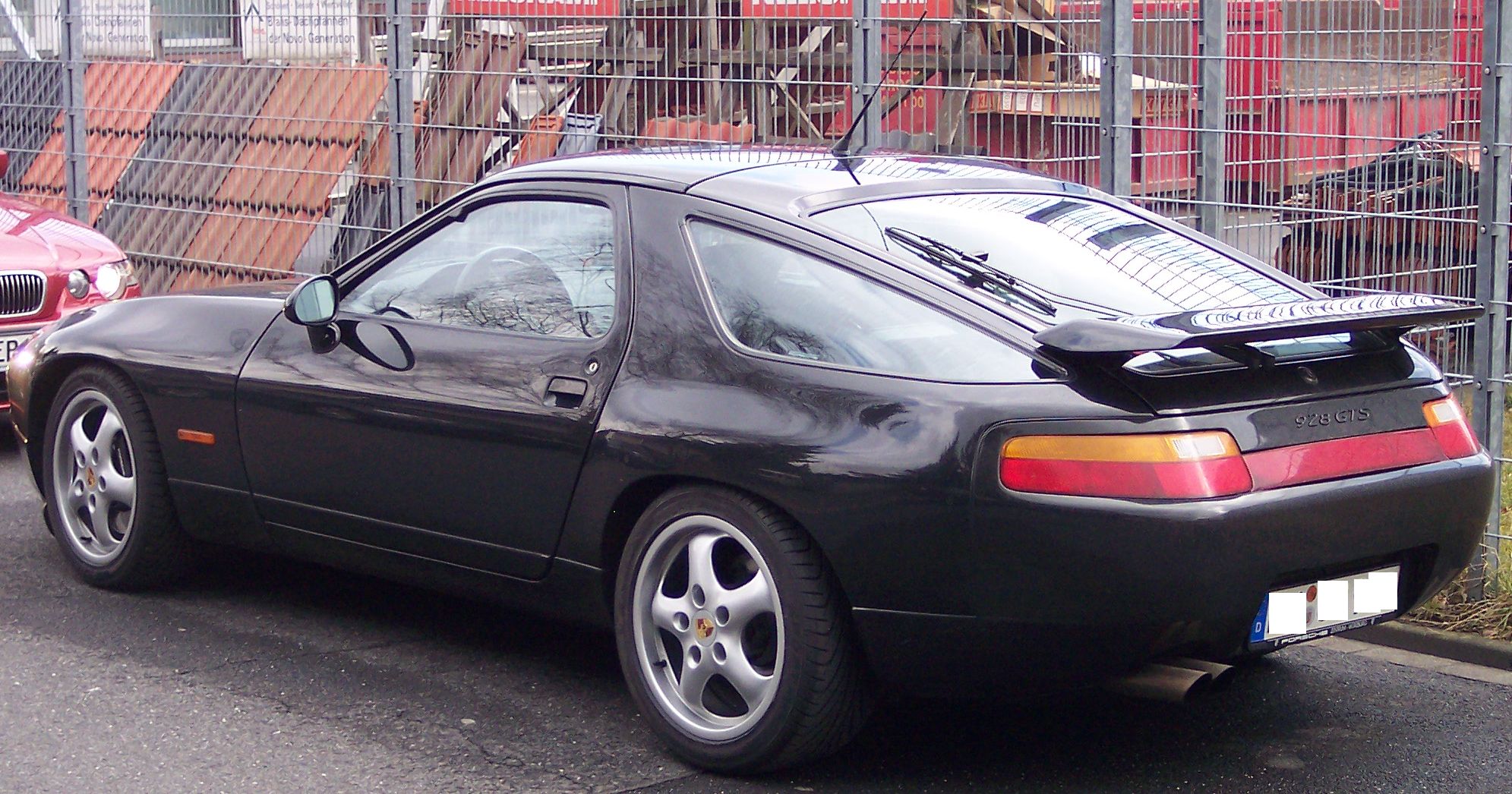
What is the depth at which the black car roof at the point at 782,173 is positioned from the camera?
4270 millimetres

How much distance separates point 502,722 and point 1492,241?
10.5ft

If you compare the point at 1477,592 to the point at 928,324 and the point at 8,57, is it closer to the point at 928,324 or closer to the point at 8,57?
the point at 928,324

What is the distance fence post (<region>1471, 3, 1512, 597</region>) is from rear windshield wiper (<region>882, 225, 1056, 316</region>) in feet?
6.28

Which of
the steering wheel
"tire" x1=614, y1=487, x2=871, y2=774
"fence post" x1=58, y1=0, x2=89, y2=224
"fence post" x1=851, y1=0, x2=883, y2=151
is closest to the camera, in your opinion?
"tire" x1=614, y1=487, x2=871, y2=774

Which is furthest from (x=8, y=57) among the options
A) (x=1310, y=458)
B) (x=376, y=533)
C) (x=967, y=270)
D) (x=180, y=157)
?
(x=1310, y=458)

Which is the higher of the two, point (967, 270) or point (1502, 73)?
point (1502, 73)

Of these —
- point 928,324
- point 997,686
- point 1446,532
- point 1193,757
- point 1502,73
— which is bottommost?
point 1193,757

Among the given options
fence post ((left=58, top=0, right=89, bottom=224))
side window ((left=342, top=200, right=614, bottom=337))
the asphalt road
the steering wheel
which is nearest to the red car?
fence post ((left=58, top=0, right=89, bottom=224))

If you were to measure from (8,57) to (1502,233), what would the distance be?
9.38 metres

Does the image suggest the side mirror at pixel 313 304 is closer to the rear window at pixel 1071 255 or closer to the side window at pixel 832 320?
the side window at pixel 832 320

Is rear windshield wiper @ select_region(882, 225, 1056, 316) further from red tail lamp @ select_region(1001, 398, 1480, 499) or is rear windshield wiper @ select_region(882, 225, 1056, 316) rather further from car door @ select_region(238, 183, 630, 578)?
car door @ select_region(238, 183, 630, 578)

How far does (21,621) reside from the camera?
520 centimetres

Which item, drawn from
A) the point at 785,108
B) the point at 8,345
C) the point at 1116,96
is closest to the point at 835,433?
the point at 1116,96

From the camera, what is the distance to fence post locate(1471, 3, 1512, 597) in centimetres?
518
